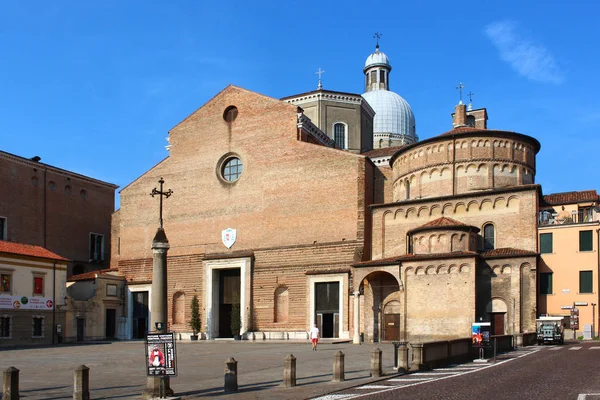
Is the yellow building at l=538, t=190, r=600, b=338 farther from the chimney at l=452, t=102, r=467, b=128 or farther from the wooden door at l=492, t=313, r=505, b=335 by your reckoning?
the chimney at l=452, t=102, r=467, b=128

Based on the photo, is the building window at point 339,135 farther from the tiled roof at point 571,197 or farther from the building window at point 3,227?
the building window at point 3,227

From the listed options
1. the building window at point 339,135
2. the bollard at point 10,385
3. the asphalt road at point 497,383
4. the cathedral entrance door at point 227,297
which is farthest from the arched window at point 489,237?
the bollard at point 10,385

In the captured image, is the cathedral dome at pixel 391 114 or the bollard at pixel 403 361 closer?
the bollard at pixel 403 361

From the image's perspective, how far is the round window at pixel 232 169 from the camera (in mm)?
46812

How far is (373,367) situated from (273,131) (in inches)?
1146

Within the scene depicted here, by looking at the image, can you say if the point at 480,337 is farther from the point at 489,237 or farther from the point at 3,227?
the point at 3,227

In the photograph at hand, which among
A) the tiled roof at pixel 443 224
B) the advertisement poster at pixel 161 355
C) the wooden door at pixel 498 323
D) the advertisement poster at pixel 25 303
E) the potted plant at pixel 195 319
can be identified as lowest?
the potted plant at pixel 195 319

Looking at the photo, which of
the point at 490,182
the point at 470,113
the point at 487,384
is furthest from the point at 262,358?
the point at 470,113

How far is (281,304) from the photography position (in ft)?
141

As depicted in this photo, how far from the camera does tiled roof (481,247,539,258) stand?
34.2m

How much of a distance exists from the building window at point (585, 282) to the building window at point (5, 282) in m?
32.0

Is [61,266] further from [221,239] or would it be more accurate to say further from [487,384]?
[487,384]

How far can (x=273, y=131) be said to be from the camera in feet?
149

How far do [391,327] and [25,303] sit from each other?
21.6 metres
